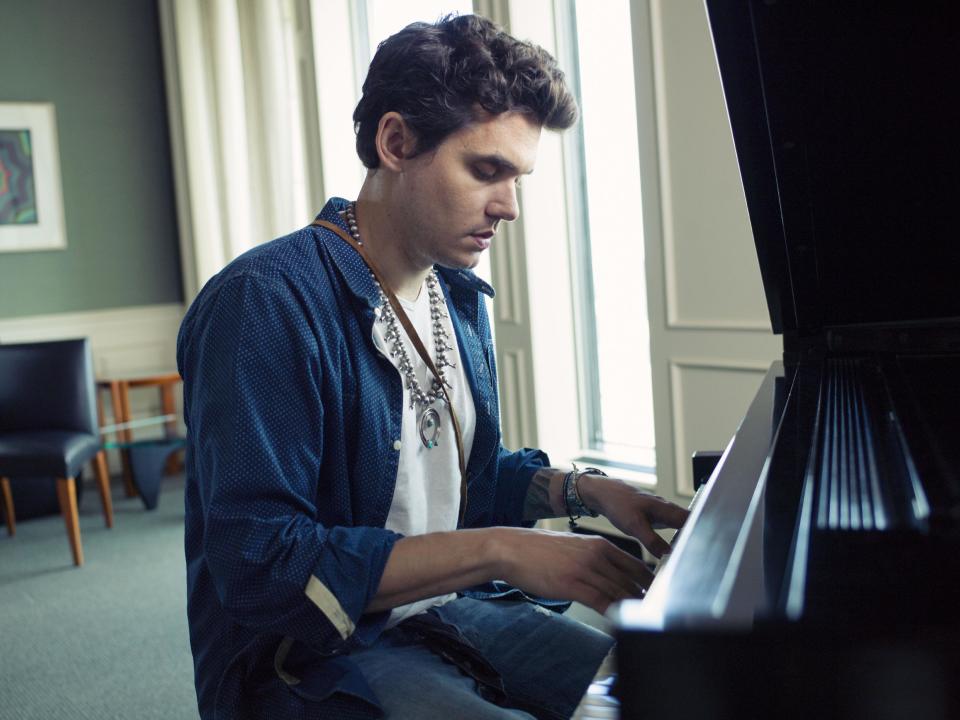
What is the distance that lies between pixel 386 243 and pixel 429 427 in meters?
0.28

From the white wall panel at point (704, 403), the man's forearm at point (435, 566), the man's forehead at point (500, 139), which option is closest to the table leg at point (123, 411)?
the white wall panel at point (704, 403)

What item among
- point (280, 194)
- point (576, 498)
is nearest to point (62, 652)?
point (576, 498)

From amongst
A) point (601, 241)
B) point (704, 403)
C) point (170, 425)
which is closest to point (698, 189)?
point (704, 403)

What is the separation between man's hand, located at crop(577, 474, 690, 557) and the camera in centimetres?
127

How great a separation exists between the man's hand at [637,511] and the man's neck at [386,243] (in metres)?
0.41

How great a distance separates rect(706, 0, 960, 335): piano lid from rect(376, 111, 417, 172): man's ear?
47cm

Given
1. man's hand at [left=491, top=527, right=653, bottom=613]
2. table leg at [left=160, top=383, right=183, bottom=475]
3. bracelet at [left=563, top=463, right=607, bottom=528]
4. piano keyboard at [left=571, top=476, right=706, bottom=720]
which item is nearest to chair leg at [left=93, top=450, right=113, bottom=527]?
table leg at [left=160, top=383, right=183, bottom=475]

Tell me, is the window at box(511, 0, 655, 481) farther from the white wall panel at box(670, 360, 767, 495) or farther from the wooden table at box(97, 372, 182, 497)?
the wooden table at box(97, 372, 182, 497)

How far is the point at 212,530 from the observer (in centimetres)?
105

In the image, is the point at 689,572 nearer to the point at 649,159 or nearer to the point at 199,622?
the point at 199,622

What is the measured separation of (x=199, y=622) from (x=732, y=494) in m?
0.81

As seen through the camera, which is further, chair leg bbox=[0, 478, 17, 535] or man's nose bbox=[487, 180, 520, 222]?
chair leg bbox=[0, 478, 17, 535]

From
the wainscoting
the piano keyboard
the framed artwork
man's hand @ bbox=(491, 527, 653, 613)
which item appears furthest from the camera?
the wainscoting

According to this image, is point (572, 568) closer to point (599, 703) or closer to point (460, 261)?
point (599, 703)
